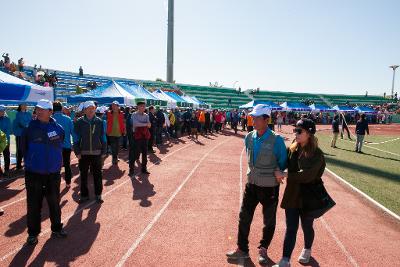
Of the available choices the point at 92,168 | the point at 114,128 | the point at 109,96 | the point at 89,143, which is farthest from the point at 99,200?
the point at 109,96

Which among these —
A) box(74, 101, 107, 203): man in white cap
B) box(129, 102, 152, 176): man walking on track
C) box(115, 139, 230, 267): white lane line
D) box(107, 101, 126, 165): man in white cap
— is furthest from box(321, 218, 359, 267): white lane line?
box(107, 101, 126, 165): man in white cap

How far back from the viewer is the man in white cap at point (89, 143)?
7.06 m

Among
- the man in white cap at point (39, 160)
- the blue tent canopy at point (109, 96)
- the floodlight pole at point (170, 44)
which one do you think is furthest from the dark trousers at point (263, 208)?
the floodlight pole at point (170, 44)

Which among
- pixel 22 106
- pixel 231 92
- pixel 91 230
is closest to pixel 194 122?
pixel 22 106

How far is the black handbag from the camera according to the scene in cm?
423

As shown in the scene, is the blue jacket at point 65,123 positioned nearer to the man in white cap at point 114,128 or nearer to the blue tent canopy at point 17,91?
the blue tent canopy at point 17,91

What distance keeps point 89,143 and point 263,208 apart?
4044mm

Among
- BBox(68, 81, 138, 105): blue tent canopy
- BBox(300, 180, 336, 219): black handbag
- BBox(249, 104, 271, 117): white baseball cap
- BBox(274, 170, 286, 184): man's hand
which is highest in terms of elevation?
BBox(249, 104, 271, 117): white baseball cap

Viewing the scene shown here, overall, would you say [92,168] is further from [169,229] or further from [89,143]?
[169,229]

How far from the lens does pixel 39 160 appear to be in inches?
197

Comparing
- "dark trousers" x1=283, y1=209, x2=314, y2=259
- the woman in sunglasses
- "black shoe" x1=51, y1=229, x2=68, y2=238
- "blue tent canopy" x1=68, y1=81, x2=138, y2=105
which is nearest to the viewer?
the woman in sunglasses

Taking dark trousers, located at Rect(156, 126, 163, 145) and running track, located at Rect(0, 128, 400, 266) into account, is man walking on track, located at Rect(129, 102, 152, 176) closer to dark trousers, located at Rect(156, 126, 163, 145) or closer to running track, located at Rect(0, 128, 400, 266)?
running track, located at Rect(0, 128, 400, 266)

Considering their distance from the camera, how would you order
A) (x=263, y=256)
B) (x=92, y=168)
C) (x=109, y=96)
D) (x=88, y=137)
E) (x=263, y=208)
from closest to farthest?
(x=263, y=208), (x=263, y=256), (x=88, y=137), (x=92, y=168), (x=109, y=96)

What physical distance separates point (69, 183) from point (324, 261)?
6.31 m
